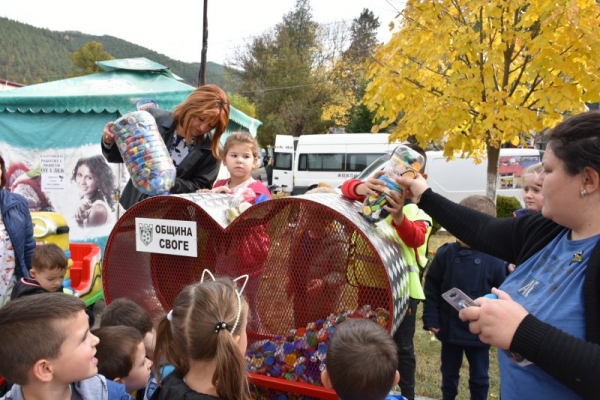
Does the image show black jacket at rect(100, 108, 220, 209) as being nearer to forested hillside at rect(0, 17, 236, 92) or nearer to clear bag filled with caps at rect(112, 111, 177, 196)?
clear bag filled with caps at rect(112, 111, 177, 196)

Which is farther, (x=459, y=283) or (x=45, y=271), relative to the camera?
(x=45, y=271)

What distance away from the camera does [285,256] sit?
200 cm

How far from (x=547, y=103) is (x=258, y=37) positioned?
3479 cm

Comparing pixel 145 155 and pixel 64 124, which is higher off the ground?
pixel 64 124

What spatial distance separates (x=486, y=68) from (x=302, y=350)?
4442 millimetres

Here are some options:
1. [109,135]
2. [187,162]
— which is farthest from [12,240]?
[187,162]

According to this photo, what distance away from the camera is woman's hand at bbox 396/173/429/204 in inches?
74.2

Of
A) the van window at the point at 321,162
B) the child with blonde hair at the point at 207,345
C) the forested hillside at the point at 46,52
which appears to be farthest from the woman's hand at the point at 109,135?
the forested hillside at the point at 46,52

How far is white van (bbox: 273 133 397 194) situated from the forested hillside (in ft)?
145

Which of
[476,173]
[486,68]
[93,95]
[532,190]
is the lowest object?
[476,173]

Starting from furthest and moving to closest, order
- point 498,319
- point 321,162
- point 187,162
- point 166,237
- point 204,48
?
point 321,162, point 204,48, point 187,162, point 166,237, point 498,319

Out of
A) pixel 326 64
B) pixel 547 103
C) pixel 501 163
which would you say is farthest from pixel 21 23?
pixel 547 103

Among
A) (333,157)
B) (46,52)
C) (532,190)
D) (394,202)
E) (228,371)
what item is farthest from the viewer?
(46,52)

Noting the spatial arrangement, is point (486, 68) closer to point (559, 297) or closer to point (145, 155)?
point (145, 155)
